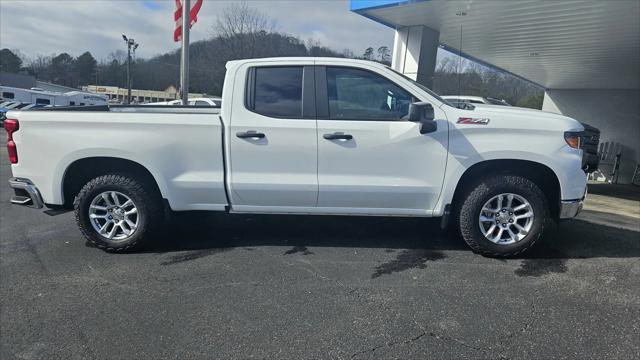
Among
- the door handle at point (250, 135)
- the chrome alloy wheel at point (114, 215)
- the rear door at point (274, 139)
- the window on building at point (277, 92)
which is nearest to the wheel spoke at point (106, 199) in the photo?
the chrome alloy wheel at point (114, 215)

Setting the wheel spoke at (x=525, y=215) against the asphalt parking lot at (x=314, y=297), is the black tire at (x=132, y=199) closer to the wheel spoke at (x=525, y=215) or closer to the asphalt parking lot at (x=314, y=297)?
the asphalt parking lot at (x=314, y=297)

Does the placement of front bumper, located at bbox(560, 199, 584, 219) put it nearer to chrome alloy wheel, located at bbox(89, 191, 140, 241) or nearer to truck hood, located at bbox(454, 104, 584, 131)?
truck hood, located at bbox(454, 104, 584, 131)

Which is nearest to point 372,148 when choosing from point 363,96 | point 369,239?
point 363,96

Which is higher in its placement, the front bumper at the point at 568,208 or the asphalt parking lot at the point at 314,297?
the front bumper at the point at 568,208

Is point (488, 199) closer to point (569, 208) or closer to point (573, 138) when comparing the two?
point (569, 208)

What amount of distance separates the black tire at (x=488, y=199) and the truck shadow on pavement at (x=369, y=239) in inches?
8.9

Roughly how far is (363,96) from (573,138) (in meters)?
2.09

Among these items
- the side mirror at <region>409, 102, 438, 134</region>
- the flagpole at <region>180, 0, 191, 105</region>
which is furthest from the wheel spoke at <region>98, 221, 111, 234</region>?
the flagpole at <region>180, 0, 191, 105</region>

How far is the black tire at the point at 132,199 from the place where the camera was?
4.54 m

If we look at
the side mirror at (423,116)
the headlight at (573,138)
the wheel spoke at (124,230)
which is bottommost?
the wheel spoke at (124,230)

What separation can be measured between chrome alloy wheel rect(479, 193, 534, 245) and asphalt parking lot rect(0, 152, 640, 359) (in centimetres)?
26

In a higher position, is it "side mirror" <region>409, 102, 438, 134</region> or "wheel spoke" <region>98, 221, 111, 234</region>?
"side mirror" <region>409, 102, 438, 134</region>

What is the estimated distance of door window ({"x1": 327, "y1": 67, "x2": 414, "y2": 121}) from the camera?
444 cm

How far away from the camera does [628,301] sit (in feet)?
12.1
